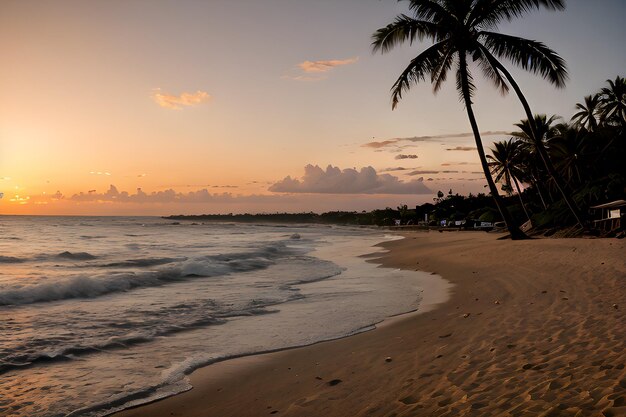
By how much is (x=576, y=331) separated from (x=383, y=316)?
3747mm

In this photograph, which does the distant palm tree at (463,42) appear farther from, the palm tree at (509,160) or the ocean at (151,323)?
the palm tree at (509,160)

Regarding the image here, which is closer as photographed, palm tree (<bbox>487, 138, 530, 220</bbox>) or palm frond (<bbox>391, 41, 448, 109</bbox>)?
palm frond (<bbox>391, 41, 448, 109</bbox>)

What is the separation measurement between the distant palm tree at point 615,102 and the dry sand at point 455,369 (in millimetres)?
41429

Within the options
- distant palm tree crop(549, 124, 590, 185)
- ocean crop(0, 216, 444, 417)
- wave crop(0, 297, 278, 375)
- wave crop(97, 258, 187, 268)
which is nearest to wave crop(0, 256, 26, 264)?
wave crop(97, 258, 187, 268)

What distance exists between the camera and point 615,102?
143ft

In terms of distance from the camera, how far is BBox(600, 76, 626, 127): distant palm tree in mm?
41875

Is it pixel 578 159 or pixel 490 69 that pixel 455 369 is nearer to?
pixel 490 69

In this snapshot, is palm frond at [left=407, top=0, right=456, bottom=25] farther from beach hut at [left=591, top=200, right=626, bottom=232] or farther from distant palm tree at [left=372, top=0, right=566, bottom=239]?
beach hut at [left=591, top=200, right=626, bottom=232]

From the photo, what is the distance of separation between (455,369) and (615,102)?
4897cm

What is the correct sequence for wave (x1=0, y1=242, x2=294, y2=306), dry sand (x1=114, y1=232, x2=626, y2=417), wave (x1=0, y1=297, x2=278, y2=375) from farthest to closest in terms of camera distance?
1. wave (x1=0, y1=242, x2=294, y2=306)
2. wave (x1=0, y1=297, x2=278, y2=375)
3. dry sand (x1=114, y1=232, x2=626, y2=417)

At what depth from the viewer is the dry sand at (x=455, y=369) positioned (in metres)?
4.14

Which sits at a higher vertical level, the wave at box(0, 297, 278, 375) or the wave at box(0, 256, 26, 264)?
the wave at box(0, 297, 278, 375)

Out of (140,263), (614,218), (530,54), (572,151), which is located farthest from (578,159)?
(140,263)

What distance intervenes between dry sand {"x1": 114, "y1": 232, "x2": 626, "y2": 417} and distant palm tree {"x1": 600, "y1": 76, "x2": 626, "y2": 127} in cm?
4143
